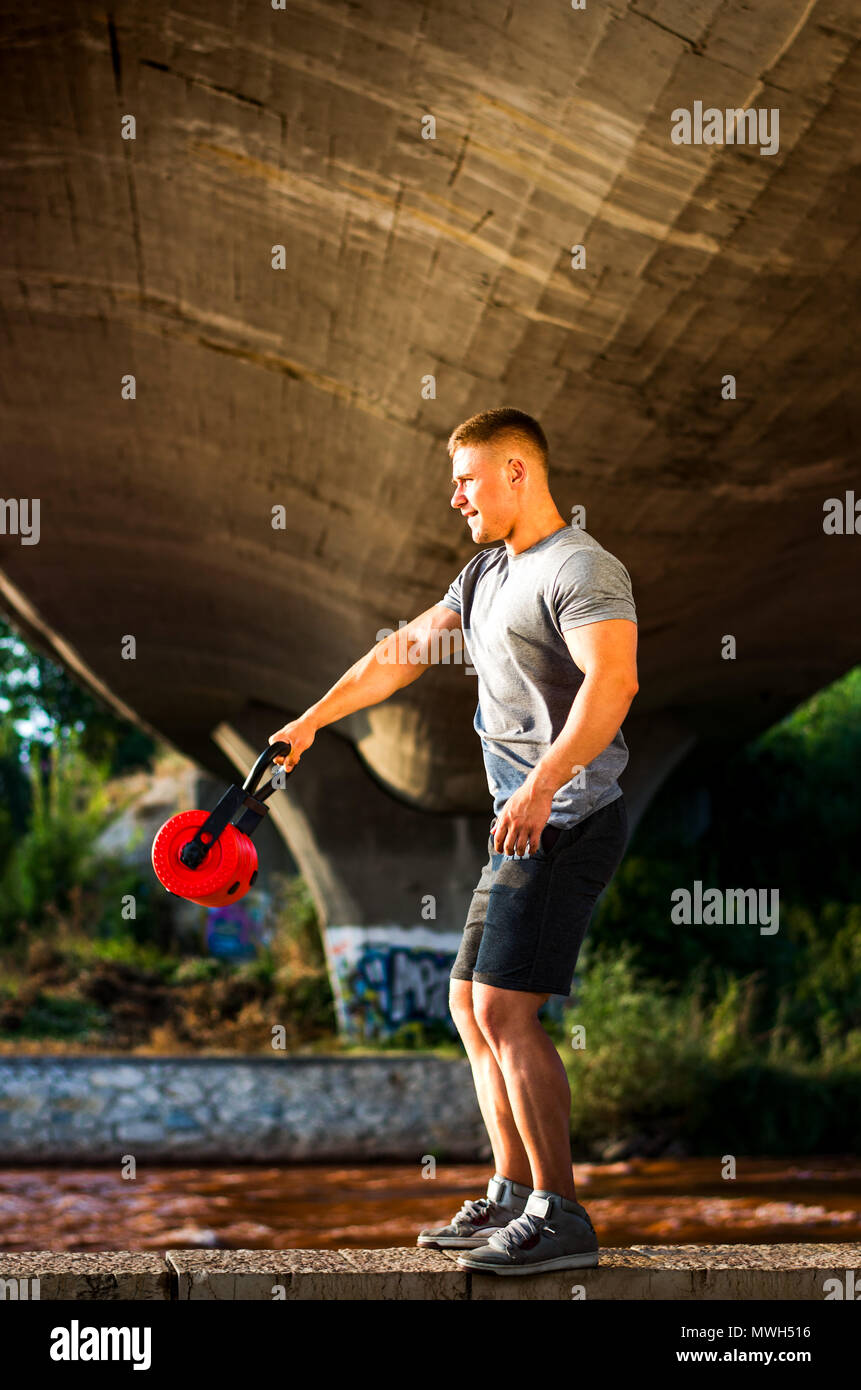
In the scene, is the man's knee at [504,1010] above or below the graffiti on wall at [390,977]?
above

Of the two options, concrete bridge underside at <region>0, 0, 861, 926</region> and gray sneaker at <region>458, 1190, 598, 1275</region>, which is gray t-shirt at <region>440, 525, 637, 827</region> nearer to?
gray sneaker at <region>458, 1190, 598, 1275</region>

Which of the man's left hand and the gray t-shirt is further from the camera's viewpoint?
the gray t-shirt

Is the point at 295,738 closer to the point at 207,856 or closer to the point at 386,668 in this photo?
the point at 386,668

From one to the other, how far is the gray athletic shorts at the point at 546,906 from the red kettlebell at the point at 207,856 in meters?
0.67

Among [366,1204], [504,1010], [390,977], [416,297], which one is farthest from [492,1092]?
[390,977]

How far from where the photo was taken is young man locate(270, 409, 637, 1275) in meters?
3.27

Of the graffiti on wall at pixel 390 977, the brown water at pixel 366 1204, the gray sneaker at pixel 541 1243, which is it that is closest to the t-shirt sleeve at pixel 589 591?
the gray sneaker at pixel 541 1243

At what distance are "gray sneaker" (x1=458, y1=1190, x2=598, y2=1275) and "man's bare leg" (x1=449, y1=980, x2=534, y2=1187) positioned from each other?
0.16 metres

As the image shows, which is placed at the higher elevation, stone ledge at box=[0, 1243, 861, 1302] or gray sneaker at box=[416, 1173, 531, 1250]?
gray sneaker at box=[416, 1173, 531, 1250]

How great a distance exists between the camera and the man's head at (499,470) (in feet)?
11.8

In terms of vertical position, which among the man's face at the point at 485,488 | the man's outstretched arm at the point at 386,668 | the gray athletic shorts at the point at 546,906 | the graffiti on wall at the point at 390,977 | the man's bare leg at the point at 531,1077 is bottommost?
the graffiti on wall at the point at 390,977

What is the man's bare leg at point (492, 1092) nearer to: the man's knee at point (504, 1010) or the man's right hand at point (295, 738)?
the man's knee at point (504, 1010)

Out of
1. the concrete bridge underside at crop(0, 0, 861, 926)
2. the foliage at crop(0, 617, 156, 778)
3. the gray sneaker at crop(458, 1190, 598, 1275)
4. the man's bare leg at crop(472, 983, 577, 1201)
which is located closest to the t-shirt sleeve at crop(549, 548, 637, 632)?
the man's bare leg at crop(472, 983, 577, 1201)
